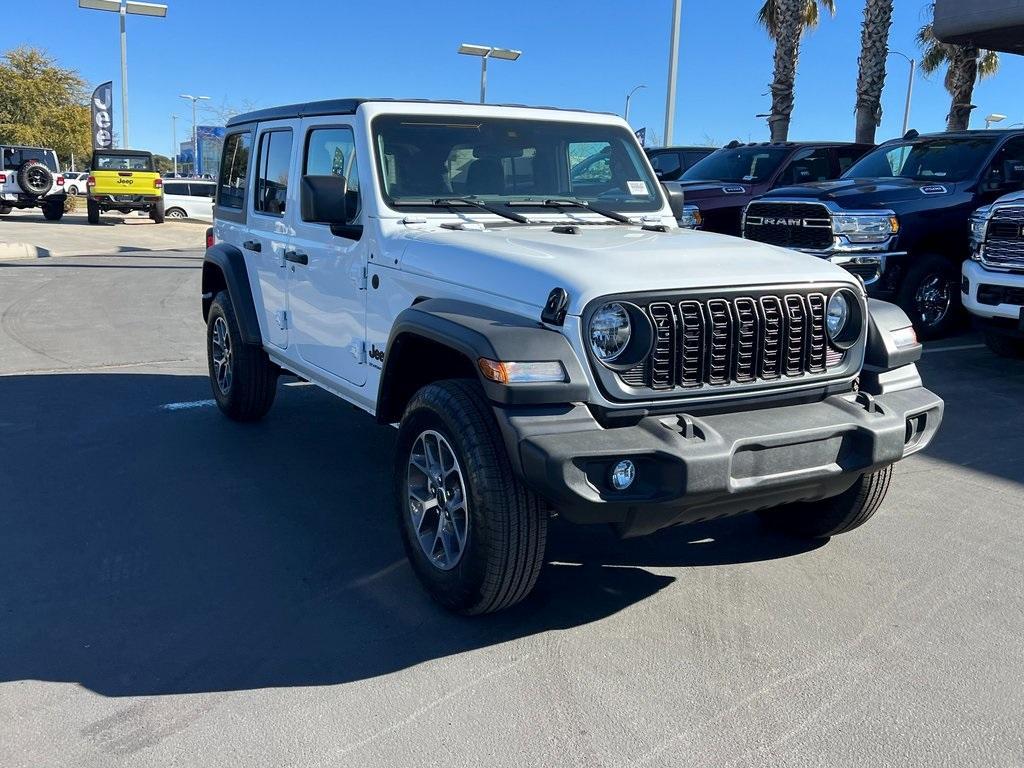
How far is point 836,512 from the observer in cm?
439

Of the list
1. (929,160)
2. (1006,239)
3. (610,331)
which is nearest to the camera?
(610,331)

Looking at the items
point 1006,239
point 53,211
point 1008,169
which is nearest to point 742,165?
point 1008,169

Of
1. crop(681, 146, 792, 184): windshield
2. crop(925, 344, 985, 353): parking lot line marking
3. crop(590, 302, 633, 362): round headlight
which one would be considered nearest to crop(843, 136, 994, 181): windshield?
crop(925, 344, 985, 353): parking lot line marking

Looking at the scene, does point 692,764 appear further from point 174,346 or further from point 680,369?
point 174,346

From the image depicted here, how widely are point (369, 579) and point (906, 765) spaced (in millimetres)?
2170

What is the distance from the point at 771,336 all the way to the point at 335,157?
A: 8.11 ft

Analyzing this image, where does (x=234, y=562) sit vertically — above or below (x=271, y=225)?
below

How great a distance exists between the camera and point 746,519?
4.95 m

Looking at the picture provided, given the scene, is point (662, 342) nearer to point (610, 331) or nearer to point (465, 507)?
point (610, 331)

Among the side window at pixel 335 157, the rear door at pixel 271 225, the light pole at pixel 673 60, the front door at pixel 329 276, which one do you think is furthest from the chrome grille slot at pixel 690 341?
the light pole at pixel 673 60

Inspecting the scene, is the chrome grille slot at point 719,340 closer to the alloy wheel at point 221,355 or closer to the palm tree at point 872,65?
the alloy wheel at point 221,355

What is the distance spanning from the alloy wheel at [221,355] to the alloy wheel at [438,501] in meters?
2.95

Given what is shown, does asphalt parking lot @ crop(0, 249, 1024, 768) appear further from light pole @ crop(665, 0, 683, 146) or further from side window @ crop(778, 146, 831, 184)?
light pole @ crop(665, 0, 683, 146)

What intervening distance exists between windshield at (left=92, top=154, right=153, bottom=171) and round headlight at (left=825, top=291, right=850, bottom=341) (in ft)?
86.7
